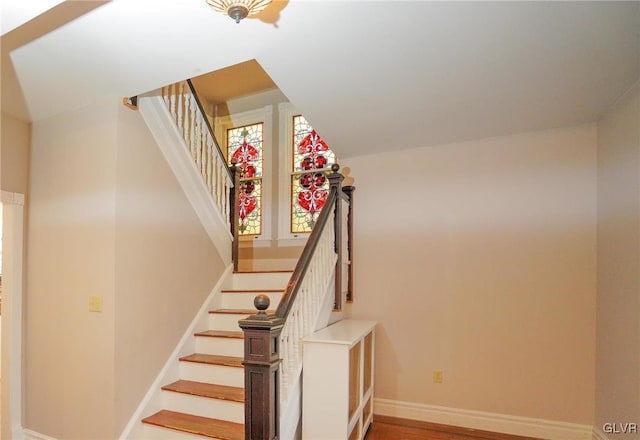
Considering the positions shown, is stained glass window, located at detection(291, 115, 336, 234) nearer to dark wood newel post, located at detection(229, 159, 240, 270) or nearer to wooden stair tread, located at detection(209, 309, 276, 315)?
dark wood newel post, located at detection(229, 159, 240, 270)

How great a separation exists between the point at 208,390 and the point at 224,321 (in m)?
0.74

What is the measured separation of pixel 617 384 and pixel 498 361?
2.69ft

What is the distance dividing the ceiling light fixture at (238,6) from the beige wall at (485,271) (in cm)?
234

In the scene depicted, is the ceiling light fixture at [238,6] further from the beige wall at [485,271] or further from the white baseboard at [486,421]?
the white baseboard at [486,421]

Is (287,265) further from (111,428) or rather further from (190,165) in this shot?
(111,428)

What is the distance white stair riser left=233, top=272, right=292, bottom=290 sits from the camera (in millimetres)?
3711

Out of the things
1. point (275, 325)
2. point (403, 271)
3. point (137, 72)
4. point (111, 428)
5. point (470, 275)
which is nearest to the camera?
point (275, 325)

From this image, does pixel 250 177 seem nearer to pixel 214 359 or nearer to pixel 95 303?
pixel 214 359

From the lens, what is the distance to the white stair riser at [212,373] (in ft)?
9.22

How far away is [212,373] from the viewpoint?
2904 mm

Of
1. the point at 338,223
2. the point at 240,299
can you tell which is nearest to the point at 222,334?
A: the point at 240,299

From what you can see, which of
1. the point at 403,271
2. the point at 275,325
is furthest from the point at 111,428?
the point at 403,271

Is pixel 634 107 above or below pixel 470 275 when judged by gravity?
above

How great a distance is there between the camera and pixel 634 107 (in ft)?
7.94
